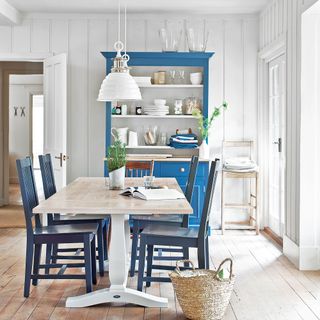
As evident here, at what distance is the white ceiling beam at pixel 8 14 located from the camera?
6103 mm

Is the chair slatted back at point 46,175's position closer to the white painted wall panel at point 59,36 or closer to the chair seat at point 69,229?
the chair seat at point 69,229

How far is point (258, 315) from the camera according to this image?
140 inches

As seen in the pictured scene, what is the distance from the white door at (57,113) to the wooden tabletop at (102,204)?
7.34 ft

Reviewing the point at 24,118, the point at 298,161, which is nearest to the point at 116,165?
the point at 298,161

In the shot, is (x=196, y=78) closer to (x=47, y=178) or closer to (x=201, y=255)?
(x=47, y=178)

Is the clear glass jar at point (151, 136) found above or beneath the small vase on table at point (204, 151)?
above

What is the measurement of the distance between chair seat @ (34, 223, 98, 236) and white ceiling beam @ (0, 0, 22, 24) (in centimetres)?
304

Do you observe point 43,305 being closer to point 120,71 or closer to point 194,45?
point 120,71

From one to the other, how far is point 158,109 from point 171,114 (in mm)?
253

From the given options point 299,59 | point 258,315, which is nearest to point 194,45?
point 299,59

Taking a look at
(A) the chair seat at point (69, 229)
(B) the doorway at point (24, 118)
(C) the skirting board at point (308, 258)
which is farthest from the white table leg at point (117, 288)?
(B) the doorway at point (24, 118)

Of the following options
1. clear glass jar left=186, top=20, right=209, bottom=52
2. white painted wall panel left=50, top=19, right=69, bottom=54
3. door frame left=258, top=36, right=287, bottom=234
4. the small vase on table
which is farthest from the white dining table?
clear glass jar left=186, top=20, right=209, bottom=52

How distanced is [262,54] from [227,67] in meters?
0.49

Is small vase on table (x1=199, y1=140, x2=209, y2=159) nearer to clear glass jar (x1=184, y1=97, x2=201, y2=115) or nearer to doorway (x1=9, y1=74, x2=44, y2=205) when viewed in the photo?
clear glass jar (x1=184, y1=97, x2=201, y2=115)
